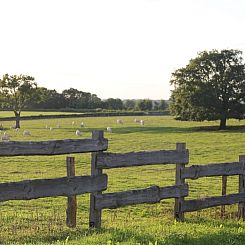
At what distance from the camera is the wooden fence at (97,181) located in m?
8.93

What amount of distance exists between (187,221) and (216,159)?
65.9ft

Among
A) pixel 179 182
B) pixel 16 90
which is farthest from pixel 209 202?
pixel 16 90

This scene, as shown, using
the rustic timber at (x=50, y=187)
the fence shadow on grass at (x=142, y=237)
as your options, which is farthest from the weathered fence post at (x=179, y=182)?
the rustic timber at (x=50, y=187)

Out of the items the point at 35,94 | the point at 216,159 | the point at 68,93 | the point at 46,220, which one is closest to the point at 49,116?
the point at 35,94

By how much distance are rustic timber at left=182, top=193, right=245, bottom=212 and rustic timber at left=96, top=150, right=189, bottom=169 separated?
3.23 feet

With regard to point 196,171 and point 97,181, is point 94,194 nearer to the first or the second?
point 97,181

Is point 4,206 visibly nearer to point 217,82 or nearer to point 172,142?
point 172,142

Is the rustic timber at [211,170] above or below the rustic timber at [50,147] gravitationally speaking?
below

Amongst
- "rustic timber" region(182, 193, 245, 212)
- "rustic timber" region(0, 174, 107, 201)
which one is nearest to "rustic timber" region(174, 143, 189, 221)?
"rustic timber" region(182, 193, 245, 212)

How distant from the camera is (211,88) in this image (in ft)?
201

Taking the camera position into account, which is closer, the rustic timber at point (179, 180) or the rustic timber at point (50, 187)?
the rustic timber at point (50, 187)

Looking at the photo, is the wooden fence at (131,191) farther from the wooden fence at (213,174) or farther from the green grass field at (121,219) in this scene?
the green grass field at (121,219)

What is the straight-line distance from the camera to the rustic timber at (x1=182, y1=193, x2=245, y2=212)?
36.5 feet

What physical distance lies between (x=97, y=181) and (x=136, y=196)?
101cm
